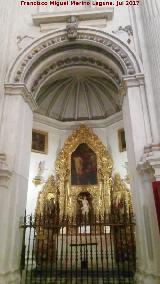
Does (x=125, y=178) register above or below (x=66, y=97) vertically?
below

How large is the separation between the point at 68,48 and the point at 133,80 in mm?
2852

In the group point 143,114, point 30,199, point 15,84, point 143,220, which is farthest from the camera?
point 30,199

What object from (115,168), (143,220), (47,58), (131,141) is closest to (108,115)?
(115,168)

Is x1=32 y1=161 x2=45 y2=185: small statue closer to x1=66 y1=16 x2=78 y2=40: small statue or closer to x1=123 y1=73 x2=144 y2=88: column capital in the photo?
x1=66 y1=16 x2=78 y2=40: small statue

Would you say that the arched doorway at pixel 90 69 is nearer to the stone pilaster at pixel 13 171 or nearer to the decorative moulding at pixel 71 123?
the stone pilaster at pixel 13 171

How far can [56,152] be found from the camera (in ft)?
42.0

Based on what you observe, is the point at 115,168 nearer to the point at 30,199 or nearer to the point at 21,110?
the point at 30,199

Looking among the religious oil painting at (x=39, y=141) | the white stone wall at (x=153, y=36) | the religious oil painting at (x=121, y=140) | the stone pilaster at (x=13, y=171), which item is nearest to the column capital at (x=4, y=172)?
the stone pilaster at (x=13, y=171)

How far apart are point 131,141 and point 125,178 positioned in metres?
4.83

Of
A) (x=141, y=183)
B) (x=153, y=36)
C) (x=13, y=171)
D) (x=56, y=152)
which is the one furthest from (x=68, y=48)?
(x=56, y=152)

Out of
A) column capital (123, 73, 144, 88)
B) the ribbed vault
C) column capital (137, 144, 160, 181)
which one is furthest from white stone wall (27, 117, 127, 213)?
column capital (137, 144, 160, 181)

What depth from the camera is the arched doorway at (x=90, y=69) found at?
21.1ft

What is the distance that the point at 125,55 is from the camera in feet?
25.3

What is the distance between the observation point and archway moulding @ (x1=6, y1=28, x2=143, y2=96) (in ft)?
25.0
